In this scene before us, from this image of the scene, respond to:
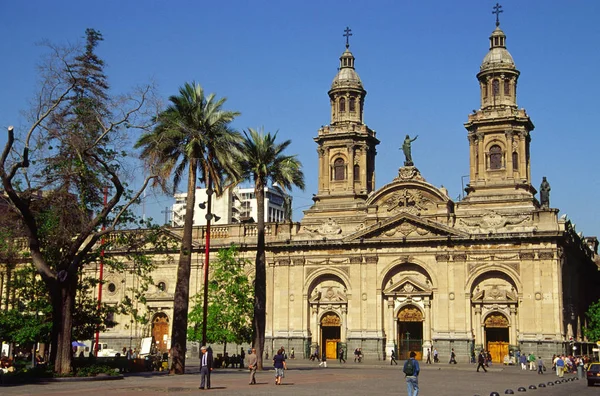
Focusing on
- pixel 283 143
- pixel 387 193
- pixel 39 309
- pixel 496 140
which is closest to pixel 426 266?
pixel 387 193

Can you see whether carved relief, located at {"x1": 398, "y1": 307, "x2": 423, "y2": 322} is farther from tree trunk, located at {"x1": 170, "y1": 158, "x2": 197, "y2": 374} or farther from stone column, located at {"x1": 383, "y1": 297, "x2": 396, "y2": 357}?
tree trunk, located at {"x1": 170, "y1": 158, "x2": 197, "y2": 374}

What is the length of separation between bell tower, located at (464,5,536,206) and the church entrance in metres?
15.4

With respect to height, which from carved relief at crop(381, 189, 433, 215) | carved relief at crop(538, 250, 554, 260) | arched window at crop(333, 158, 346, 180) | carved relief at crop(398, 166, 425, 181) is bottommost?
carved relief at crop(538, 250, 554, 260)

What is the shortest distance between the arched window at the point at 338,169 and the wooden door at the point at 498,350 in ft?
65.4

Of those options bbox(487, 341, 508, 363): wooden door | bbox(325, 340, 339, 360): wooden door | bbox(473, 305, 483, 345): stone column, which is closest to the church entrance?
bbox(325, 340, 339, 360): wooden door

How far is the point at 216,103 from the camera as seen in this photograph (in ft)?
148

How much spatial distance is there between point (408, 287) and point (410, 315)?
236 cm

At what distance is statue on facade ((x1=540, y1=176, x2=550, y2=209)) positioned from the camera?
212ft

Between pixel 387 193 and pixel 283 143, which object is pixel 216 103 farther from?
pixel 387 193

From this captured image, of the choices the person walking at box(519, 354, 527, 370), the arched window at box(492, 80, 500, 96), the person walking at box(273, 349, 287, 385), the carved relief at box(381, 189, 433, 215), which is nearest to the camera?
the person walking at box(273, 349, 287, 385)

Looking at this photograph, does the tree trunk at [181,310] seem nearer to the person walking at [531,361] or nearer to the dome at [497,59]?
the person walking at [531,361]

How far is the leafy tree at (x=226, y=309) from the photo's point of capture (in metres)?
58.1

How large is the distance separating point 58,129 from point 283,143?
17.2m

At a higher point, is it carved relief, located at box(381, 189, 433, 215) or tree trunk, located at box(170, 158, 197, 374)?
carved relief, located at box(381, 189, 433, 215)
